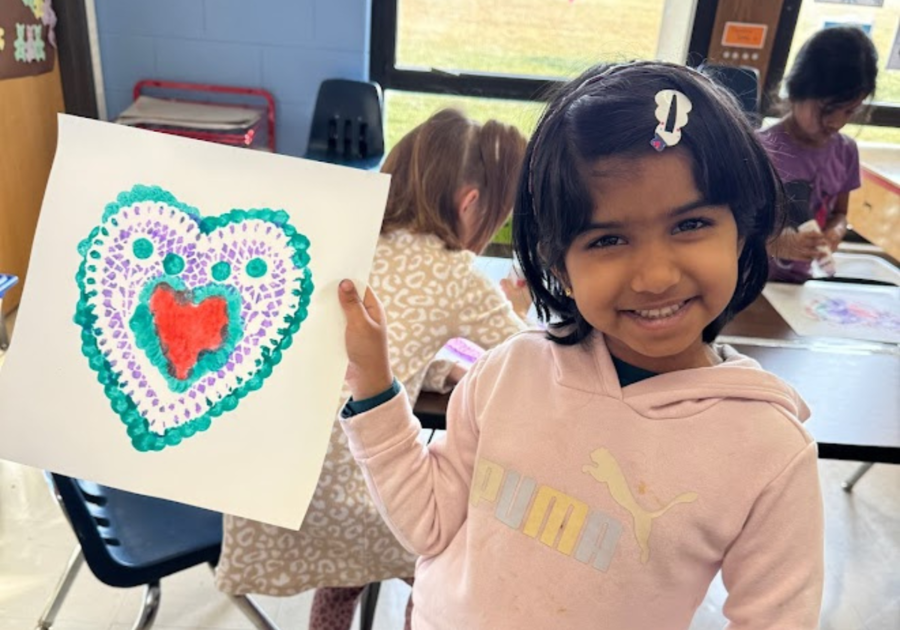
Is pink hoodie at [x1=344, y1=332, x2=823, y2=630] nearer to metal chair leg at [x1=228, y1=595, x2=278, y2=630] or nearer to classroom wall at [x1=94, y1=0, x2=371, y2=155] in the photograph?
metal chair leg at [x1=228, y1=595, x2=278, y2=630]

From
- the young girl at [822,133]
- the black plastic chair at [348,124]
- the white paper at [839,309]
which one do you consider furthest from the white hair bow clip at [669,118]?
the black plastic chair at [348,124]

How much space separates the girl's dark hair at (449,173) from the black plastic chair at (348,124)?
152cm

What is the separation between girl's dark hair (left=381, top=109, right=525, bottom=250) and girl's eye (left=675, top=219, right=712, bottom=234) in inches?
24.7

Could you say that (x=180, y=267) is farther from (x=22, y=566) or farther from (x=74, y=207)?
(x=22, y=566)

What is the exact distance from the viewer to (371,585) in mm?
1318

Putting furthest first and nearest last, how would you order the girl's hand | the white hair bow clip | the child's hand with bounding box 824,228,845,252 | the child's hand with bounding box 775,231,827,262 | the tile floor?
the child's hand with bounding box 824,228,845,252 < the child's hand with bounding box 775,231,827,262 < the tile floor < the girl's hand < the white hair bow clip

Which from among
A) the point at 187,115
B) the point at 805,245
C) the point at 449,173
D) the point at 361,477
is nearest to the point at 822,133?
the point at 805,245

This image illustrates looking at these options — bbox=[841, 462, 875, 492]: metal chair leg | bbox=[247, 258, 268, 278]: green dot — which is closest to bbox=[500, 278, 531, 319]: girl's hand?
bbox=[247, 258, 268, 278]: green dot

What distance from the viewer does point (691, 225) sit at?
2.04 feet

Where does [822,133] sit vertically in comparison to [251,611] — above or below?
above

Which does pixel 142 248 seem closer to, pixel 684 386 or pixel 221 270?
pixel 221 270

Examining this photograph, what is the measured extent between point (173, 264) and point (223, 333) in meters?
0.09

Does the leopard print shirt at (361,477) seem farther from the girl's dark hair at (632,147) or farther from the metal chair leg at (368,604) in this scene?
the girl's dark hair at (632,147)

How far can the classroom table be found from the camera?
110 centimetres
